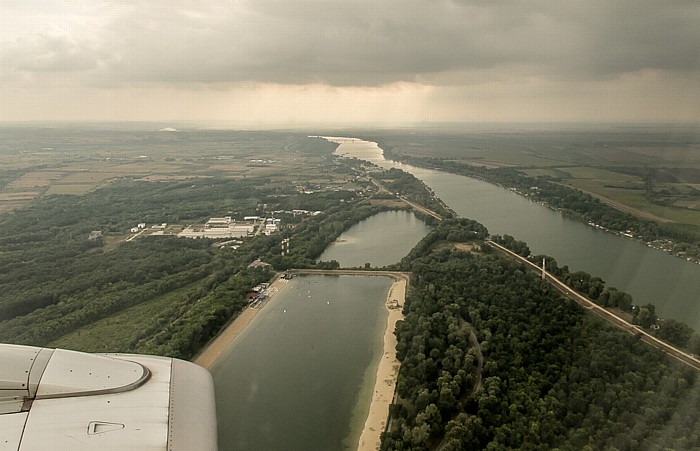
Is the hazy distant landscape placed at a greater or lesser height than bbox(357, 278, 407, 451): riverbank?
greater

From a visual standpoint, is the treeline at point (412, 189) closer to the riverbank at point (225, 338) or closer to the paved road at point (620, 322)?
the paved road at point (620, 322)

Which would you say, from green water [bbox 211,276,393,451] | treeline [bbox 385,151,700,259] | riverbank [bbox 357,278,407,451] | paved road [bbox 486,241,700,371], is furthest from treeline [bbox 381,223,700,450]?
treeline [bbox 385,151,700,259]

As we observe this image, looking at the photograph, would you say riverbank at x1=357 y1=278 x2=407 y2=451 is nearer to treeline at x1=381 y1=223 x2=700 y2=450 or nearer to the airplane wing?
treeline at x1=381 y1=223 x2=700 y2=450

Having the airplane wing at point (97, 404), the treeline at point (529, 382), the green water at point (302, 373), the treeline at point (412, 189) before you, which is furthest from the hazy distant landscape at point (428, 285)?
the airplane wing at point (97, 404)

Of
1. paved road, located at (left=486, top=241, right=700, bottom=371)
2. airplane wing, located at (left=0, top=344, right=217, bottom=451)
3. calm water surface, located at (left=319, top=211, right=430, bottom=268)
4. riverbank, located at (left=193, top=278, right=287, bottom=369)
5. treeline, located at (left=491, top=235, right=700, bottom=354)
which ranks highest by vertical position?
airplane wing, located at (left=0, top=344, right=217, bottom=451)

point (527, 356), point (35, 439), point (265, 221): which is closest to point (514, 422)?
point (527, 356)
